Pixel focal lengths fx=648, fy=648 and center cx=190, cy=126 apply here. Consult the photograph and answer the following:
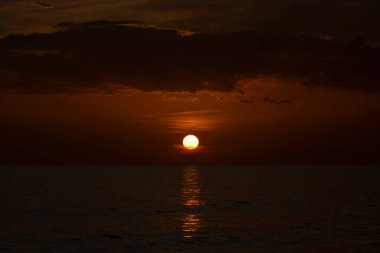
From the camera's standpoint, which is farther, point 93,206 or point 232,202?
point 232,202

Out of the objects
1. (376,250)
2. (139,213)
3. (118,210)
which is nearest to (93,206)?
(118,210)

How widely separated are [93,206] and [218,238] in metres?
41.3

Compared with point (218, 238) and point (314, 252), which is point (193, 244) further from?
point (314, 252)

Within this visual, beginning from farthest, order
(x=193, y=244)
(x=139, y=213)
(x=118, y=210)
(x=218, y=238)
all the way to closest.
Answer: (x=118, y=210) → (x=139, y=213) → (x=218, y=238) → (x=193, y=244)

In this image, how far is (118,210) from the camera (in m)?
87.6

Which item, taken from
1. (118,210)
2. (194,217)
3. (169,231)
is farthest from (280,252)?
(118,210)

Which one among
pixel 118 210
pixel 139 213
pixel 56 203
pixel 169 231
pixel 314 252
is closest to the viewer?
pixel 314 252

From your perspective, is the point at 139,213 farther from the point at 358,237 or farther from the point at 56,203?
the point at 358,237

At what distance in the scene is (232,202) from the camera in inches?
4082

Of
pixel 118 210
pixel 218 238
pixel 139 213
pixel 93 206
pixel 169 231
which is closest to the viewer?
pixel 218 238

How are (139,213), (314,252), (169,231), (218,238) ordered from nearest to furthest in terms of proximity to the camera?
(314,252)
(218,238)
(169,231)
(139,213)

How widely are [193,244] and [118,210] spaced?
3507cm

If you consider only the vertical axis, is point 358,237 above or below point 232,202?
below

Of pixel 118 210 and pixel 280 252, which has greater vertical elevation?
pixel 118 210
